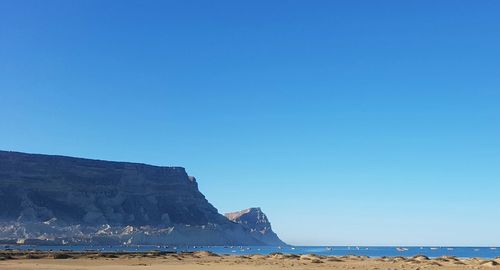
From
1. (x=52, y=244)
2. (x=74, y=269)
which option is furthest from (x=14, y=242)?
(x=74, y=269)

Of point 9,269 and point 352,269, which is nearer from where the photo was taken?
point 9,269

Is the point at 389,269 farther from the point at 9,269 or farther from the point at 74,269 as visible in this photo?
the point at 9,269

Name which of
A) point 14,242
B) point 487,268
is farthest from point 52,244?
point 487,268

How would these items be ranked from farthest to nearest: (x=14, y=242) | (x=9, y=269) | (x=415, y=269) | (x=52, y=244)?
(x=52, y=244) → (x=14, y=242) → (x=415, y=269) → (x=9, y=269)

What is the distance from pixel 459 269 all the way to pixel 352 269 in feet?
25.2

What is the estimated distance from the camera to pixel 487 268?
127ft

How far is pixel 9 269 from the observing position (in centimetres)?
3694

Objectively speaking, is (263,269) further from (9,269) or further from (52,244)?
(52,244)

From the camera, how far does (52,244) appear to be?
19288cm

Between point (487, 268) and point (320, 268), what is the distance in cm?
1175

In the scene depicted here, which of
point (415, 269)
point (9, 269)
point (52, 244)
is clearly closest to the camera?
point (9, 269)

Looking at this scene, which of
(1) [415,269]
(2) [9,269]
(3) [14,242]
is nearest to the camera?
Answer: (2) [9,269]

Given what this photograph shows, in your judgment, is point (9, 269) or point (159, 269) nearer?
point (9, 269)

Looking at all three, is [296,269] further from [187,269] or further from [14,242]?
[14,242]
